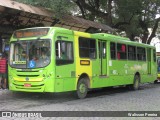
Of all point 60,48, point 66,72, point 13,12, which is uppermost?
point 13,12

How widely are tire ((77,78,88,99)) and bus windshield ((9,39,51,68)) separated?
87.4 inches

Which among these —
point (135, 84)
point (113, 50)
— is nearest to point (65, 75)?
point (113, 50)

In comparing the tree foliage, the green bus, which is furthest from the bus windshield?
the tree foliage

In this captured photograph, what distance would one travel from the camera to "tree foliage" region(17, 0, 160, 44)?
27750 millimetres

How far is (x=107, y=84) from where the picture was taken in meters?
17.5

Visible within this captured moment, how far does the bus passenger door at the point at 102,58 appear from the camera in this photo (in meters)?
16.8

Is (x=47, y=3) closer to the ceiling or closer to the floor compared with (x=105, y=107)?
closer to the ceiling

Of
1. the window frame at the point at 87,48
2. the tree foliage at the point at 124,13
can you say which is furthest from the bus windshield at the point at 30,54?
the tree foliage at the point at 124,13

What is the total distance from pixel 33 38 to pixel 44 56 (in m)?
0.92

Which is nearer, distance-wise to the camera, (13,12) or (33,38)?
(33,38)

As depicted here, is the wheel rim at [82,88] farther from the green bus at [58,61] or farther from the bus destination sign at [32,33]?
the bus destination sign at [32,33]

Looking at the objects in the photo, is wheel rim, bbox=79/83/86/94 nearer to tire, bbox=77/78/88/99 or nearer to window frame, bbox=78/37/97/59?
tire, bbox=77/78/88/99

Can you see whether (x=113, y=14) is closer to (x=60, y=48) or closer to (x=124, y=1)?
(x=124, y=1)

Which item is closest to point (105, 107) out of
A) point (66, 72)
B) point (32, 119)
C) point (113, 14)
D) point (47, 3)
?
point (66, 72)
